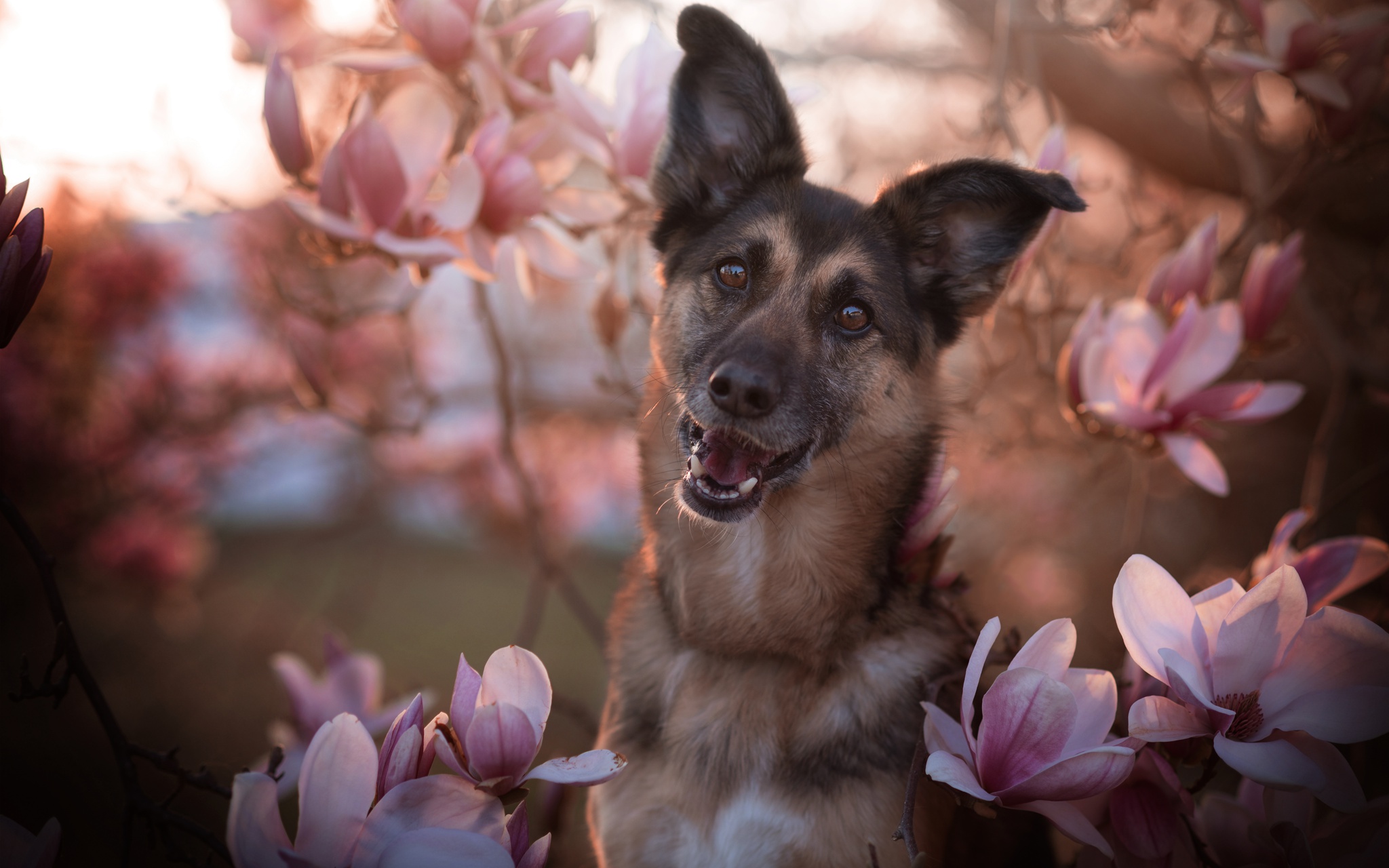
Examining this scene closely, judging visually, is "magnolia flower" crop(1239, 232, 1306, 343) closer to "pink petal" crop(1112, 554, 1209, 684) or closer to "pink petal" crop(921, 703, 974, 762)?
"pink petal" crop(1112, 554, 1209, 684)

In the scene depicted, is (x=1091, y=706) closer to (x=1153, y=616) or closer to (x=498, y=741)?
(x=1153, y=616)

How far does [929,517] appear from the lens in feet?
6.42

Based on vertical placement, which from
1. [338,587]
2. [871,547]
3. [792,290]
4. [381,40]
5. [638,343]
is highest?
[381,40]

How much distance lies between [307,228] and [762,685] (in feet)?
5.89

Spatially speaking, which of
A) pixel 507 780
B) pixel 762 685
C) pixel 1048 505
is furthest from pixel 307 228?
pixel 1048 505

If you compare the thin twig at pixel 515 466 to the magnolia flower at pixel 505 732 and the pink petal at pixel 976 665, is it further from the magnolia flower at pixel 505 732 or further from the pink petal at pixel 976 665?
the pink petal at pixel 976 665

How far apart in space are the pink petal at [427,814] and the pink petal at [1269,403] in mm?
1933

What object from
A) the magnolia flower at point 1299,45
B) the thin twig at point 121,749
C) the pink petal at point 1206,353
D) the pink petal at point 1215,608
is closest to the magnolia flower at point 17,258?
the thin twig at point 121,749

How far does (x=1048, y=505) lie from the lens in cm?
517

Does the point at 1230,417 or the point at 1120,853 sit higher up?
the point at 1230,417

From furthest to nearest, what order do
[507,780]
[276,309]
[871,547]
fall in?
[276,309]
[871,547]
[507,780]

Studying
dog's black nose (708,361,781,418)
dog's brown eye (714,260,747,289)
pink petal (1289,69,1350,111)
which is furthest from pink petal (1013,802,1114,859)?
pink petal (1289,69,1350,111)

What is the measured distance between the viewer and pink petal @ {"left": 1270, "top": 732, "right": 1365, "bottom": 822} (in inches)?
45.9

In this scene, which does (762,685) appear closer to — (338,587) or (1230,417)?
(1230,417)
